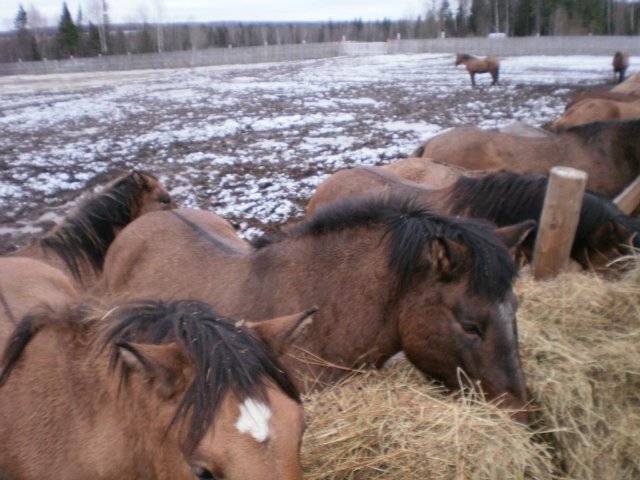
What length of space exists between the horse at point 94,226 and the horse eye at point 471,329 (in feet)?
11.5

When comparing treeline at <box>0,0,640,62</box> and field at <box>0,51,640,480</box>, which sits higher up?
treeline at <box>0,0,640,62</box>

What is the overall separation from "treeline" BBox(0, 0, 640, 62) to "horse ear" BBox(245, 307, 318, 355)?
51.5 metres

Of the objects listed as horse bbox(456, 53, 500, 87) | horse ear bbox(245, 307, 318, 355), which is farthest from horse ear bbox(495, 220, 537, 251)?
horse bbox(456, 53, 500, 87)

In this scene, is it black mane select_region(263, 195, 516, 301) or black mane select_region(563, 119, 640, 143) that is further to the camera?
black mane select_region(563, 119, 640, 143)

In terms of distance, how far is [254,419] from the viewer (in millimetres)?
1597

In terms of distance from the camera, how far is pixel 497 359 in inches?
102

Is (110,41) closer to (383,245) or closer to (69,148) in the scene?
(69,148)

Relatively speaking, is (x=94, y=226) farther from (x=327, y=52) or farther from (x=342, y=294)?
(x=327, y=52)

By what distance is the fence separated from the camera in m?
36.5

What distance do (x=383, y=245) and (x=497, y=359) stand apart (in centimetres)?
79

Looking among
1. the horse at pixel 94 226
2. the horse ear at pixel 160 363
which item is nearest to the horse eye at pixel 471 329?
the horse ear at pixel 160 363

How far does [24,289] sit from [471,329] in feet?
7.82

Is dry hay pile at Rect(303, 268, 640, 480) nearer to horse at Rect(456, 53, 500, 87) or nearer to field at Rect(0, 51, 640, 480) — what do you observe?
field at Rect(0, 51, 640, 480)

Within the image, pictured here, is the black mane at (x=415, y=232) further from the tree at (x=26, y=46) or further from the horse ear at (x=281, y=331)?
the tree at (x=26, y=46)
